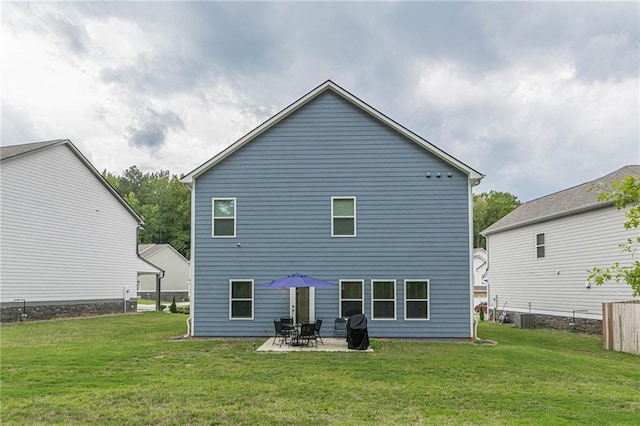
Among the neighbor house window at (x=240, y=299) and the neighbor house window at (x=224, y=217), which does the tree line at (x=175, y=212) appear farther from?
the neighbor house window at (x=240, y=299)

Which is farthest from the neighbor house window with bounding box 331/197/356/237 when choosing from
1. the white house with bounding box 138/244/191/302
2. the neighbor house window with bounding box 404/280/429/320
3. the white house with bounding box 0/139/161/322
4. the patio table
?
the white house with bounding box 138/244/191/302

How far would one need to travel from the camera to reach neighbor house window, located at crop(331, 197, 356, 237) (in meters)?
15.2

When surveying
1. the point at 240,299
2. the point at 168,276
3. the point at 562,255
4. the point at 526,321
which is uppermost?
the point at 562,255

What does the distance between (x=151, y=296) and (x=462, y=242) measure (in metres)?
37.8

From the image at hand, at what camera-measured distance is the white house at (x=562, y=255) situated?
16266 mm

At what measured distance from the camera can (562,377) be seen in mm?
9164

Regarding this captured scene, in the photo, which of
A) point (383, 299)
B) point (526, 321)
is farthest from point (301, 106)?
point (526, 321)

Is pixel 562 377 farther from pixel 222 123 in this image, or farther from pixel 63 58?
pixel 222 123

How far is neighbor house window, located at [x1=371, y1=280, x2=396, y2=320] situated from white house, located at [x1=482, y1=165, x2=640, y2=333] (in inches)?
264

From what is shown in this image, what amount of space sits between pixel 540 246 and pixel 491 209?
44.1m

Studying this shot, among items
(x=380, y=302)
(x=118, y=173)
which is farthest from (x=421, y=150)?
(x=118, y=173)

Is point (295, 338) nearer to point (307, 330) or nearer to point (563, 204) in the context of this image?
point (307, 330)

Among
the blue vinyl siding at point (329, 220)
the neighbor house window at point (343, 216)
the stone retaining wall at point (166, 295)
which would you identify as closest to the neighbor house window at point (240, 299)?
the blue vinyl siding at point (329, 220)

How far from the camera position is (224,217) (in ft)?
50.5
